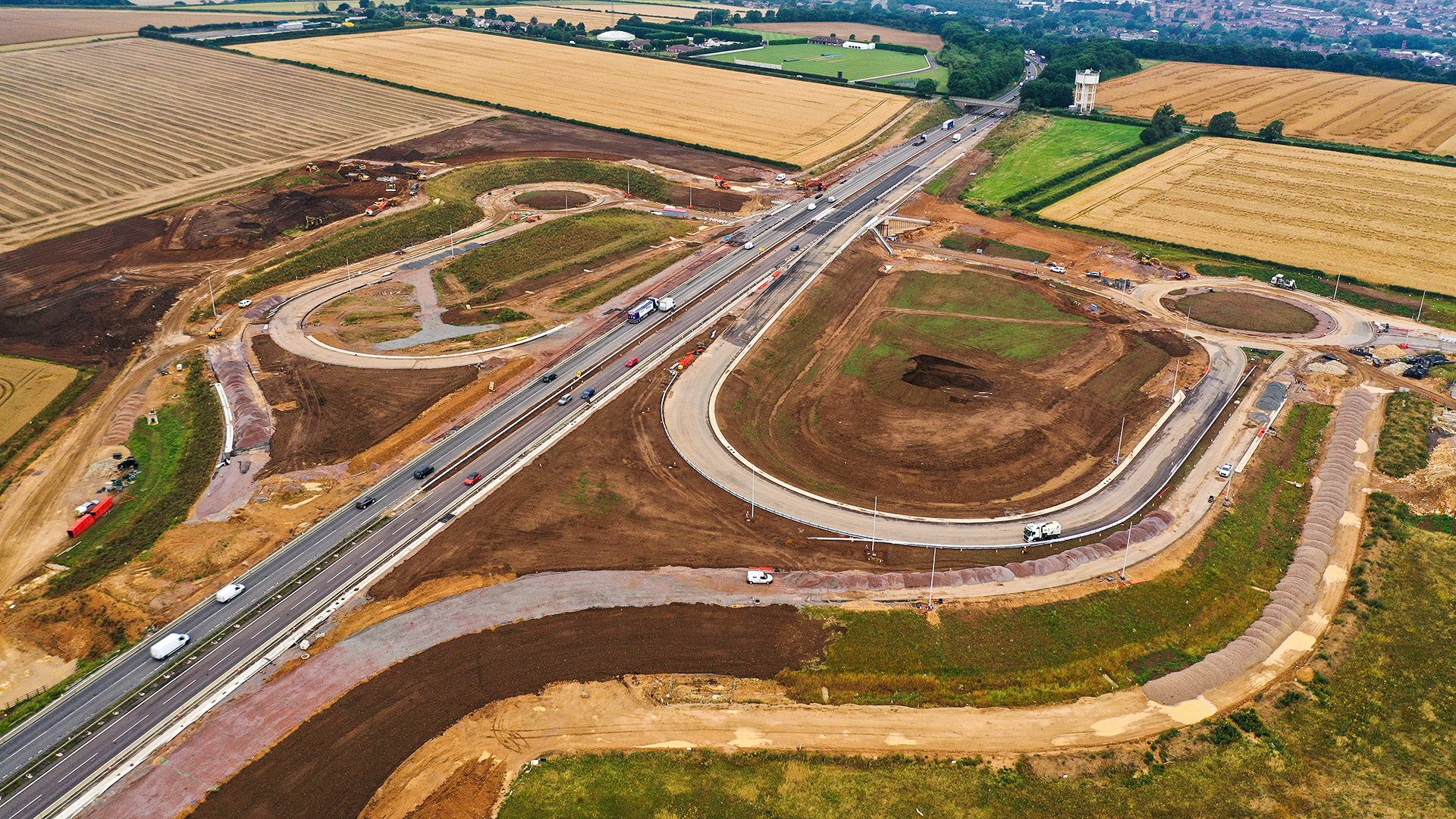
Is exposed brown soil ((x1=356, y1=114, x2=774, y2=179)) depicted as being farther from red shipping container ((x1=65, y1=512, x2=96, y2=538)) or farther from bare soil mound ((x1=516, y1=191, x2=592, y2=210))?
red shipping container ((x1=65, y1=512, x2=96, y2=538))

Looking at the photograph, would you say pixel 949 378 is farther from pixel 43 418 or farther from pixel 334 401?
pixel 43 418

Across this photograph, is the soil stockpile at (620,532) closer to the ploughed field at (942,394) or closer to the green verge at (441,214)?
the ploughed field at (942,394)

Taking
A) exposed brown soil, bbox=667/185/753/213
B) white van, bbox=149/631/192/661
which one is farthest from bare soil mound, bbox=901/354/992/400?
white van, bbox=149/631/192/661

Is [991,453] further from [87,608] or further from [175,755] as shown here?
[87,608]

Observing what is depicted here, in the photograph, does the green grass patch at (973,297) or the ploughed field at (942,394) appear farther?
the green grass patch at (973,297)

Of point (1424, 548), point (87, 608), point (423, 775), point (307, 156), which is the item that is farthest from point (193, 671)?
point (307, 156)

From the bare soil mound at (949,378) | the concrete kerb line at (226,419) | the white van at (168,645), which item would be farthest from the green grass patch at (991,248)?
the white van at (168,645)
